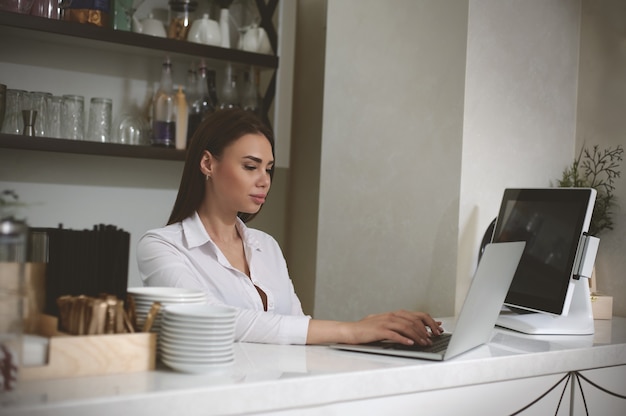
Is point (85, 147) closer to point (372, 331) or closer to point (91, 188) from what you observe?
point (91, 188)

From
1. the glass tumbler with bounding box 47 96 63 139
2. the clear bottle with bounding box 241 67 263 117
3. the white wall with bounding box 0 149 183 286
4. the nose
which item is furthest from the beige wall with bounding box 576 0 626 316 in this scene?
the glass tumbler with bounding box 47 96 63 139

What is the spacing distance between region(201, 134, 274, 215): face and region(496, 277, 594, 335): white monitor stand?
0.86m

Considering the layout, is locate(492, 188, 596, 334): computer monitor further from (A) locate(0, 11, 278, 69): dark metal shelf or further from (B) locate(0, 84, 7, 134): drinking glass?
(B) locate(0, 84, 7, 134): drinking glass

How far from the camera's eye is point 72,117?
9.25 feet

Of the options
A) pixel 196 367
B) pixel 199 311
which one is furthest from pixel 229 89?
pixel 196 367

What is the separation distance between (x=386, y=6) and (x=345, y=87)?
1.30 feet

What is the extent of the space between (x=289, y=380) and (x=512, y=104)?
6.63ft

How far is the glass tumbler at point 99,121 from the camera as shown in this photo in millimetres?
2873

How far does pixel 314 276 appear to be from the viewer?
3.12 meters

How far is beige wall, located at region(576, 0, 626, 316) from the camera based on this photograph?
2879 mm

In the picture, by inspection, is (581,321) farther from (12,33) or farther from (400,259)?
(12,33)

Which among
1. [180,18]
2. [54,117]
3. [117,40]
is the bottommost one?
[54,117]

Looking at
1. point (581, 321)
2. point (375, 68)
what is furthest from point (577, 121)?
point (581, 321)

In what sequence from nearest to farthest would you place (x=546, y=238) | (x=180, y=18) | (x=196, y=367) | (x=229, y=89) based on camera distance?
(x=196, y=367), (x=546, y=238), (x=180, y=18), (x=229, y=89)
